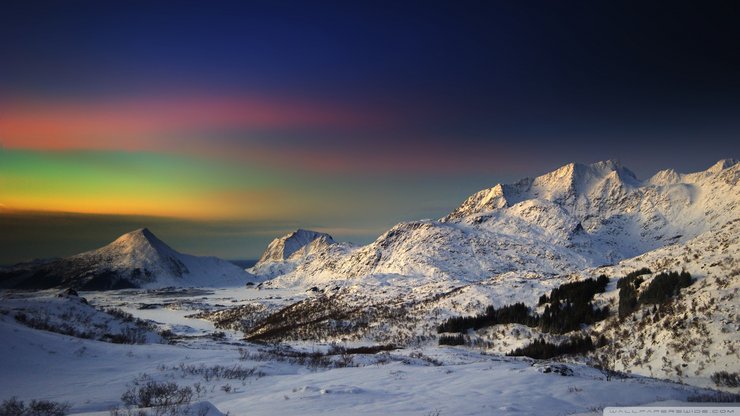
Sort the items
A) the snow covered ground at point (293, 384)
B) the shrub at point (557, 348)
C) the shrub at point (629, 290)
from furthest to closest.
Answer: the shrub at point (629, 290) < the shrub at point (557, 348) < the snow covered ground at point (293, 384)

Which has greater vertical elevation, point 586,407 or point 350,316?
point 586,407

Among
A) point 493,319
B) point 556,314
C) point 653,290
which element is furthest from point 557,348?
point 493,319

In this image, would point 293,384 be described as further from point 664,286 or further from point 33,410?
point 664,286

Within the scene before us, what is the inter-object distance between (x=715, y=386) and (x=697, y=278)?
1173cm

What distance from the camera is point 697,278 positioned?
28828 millimetres

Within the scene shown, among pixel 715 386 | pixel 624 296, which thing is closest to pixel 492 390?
pixel 715 386

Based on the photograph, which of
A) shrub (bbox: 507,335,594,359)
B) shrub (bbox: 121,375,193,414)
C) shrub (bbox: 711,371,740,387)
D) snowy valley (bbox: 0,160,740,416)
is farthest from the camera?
shrub (bbox: 507,335,594,359)

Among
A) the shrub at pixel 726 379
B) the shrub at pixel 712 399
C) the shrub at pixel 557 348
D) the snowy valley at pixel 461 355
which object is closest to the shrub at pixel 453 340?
the snowy valley at pixel 461 355

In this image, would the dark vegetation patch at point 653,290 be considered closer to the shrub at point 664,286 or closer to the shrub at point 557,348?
the shrub at point 664,286

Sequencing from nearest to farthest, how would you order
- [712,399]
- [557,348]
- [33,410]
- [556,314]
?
[33,410] → [712,399] → [557,348] → [556,314]

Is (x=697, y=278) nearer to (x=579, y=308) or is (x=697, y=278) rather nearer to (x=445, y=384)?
(x=579, y=308)

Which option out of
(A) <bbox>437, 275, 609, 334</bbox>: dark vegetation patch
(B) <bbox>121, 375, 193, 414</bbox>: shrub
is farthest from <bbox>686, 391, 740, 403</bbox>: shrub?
(A) <bbox>437, 275, 609, 334</bbox>: dark vegetation patch

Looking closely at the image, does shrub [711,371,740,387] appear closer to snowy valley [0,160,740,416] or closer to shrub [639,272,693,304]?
snowy valley [0,160,740,416]

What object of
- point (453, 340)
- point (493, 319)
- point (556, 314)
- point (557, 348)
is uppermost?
point (556, 314)
